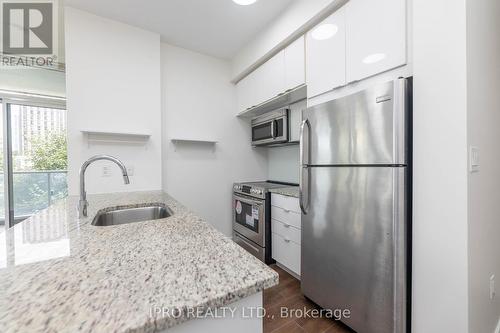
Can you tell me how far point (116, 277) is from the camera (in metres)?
0.55

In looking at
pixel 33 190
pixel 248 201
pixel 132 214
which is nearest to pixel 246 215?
pixel 248 201

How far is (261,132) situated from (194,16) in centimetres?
153

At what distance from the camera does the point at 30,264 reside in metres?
0.63

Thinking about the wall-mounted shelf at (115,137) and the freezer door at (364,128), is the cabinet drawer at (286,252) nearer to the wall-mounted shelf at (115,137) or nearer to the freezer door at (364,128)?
the freezer door at (364,128)

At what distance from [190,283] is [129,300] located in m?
0.13

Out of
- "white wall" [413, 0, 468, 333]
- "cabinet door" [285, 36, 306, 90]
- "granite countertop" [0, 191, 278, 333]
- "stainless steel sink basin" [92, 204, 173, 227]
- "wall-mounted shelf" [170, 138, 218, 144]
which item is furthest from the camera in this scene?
"wall-mounted shelf" [170, 138, 218, 144]

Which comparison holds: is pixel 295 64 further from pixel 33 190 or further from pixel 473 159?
pixel 33 190

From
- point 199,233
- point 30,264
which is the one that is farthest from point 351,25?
point 30,264

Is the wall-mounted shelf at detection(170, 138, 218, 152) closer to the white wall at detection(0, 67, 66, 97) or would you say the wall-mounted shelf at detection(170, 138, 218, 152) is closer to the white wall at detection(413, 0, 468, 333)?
the white wall at detection(0, 67, 66, 97)

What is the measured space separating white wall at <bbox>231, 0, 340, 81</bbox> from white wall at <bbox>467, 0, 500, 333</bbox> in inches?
35.7

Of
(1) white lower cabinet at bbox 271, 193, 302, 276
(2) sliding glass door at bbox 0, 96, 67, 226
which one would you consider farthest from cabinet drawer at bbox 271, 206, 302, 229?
(2) sliding glass door at bbox 0, 96, 67, 226

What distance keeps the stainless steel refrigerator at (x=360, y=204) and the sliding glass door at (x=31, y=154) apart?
348 centimetres

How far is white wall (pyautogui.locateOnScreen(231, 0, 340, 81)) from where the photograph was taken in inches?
69.8

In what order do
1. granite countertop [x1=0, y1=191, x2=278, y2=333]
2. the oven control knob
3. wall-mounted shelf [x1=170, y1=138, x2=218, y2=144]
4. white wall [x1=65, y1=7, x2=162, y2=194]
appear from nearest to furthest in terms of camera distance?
granite countertop [x1=0, y1=191, x2=278, y2=333] → white wall [x1=65, y1=7, x2=162, y2=194] → the oven control knob → wall-mounted shelf [x1=170, y1=138, x2=218, y2=144]
